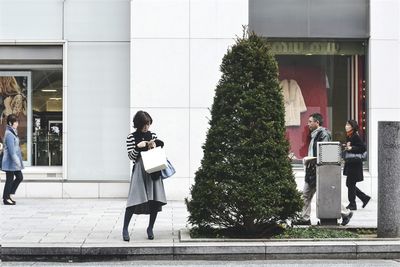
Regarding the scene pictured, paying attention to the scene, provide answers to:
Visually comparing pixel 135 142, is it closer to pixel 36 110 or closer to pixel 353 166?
pixel 353 166

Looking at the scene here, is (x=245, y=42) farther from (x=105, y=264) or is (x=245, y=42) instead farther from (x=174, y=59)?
(x=174, y=59)

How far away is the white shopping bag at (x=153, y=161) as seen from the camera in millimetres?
9422

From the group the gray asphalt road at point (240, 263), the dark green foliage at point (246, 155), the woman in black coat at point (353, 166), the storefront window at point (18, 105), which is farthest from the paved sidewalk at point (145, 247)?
the storefront window at point (18, 105)

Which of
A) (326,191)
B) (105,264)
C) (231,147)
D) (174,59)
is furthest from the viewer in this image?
(174,59)

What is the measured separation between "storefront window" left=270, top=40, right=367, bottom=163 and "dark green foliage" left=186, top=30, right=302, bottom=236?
6430mm

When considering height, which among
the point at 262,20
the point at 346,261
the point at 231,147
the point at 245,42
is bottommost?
the point at 346,261

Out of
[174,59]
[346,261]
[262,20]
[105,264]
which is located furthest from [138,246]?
[262,20]

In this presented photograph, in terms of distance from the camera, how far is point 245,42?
9.77m

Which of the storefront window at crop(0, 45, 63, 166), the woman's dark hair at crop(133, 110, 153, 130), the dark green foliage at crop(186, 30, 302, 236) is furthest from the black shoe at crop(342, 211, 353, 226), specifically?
the storefront window at crop(0, 45, 63, 166)

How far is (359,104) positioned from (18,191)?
8.10 m

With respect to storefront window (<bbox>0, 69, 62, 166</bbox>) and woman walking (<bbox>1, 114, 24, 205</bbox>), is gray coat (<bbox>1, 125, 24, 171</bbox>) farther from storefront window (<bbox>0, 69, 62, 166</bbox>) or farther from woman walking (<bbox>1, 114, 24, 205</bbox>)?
storefront window (<bbox>0, 69, 62, 166</bbox>)

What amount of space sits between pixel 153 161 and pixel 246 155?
1.29 meters

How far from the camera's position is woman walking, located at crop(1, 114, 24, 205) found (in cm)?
1419

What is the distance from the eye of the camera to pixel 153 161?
31.0ft
